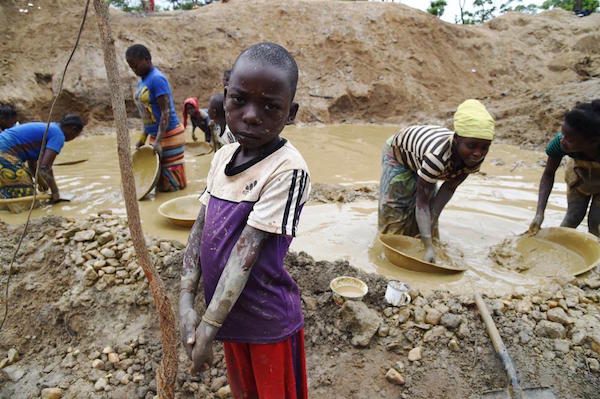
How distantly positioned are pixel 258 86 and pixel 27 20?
11618 mm

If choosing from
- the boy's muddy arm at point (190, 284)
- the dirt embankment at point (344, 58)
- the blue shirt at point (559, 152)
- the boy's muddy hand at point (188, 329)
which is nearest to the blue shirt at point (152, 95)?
the boy's muddy arm at point (190, 284)

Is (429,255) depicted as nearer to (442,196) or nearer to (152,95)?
(442,196)

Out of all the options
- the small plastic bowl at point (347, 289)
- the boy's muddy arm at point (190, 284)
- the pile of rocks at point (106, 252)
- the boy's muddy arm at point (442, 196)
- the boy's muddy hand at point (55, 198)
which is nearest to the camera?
the boy's muddy arm at point (190, 284)

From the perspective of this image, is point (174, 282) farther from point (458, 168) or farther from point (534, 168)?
point (534, 168)

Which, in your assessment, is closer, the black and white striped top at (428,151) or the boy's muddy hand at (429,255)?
the black and white striped top at (428,151)

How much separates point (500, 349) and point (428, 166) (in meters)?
1.26

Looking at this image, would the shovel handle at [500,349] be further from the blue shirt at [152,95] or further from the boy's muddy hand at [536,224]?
the blue shirt at [152,95]

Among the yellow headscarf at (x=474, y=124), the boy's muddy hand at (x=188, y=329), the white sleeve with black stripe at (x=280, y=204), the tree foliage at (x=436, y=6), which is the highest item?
the tree foliage at (x=436, y=6)

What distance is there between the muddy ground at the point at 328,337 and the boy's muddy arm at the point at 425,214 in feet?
1.57

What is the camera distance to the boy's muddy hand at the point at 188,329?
4.21ft

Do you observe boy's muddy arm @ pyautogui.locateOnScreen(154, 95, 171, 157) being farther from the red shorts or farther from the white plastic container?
the red shorts

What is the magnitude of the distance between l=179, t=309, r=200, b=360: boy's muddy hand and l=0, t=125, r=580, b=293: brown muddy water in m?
1.89

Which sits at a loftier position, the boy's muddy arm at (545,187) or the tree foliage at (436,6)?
the tree foliage at (436,6)

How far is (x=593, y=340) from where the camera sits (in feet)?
7.42
